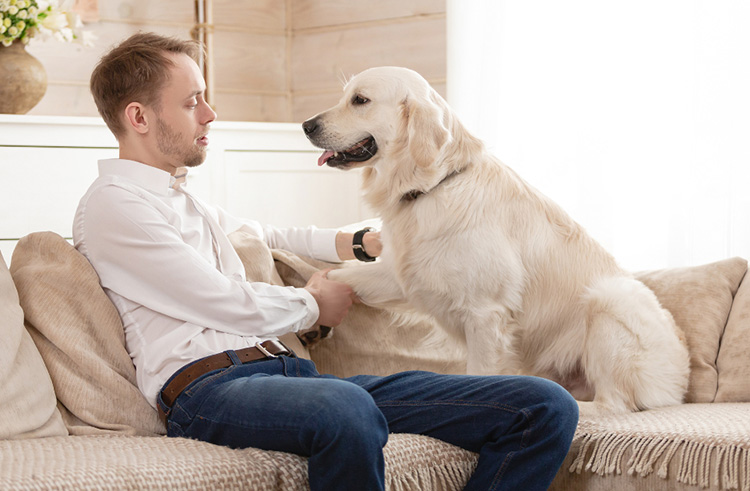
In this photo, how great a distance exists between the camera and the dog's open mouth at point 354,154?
7.36 ft

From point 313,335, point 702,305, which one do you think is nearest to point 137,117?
point 313,335

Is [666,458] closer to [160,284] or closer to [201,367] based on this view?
[201,367]

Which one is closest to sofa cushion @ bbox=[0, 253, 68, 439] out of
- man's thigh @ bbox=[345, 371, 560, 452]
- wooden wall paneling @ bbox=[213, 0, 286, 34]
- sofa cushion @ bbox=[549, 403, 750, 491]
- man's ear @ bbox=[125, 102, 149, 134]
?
man's ear @ bbox=[125, 102, 149, 134]

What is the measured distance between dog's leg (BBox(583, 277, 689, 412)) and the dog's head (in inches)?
23.3

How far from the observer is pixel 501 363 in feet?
6.91

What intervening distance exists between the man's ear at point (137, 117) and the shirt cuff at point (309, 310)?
0.52 meters

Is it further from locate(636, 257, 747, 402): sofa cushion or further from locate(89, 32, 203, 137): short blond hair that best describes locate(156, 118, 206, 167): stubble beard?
locate(636, 257, 747, 402): sofa cushion

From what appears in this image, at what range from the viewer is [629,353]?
203 cm

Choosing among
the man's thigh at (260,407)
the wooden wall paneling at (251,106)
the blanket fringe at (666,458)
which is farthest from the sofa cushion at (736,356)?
the wooden wall paneling at (251,106)

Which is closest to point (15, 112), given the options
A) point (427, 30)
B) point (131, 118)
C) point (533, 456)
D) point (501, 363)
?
point (131, 118)

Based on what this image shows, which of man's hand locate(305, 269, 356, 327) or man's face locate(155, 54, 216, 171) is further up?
man's face locate(155, 54, 216, 171)

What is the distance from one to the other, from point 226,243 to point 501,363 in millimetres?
765

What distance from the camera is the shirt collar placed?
1.83 meters

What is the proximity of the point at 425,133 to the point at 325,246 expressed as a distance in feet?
1.61
